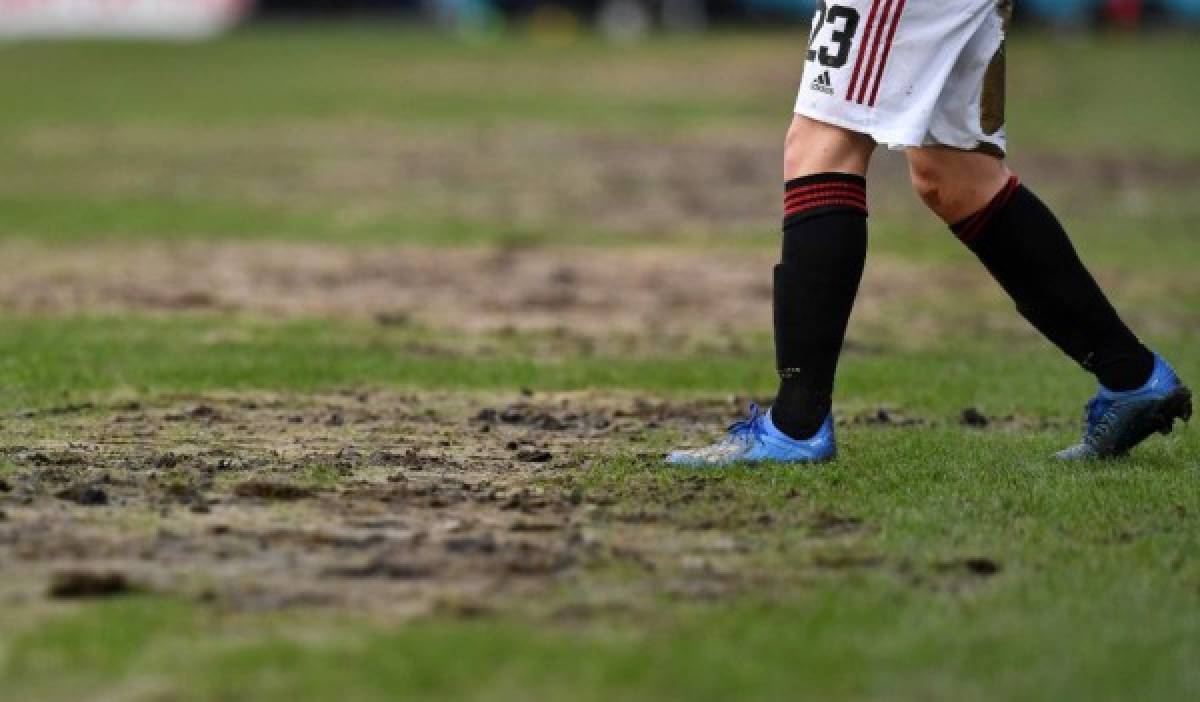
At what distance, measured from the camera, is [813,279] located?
6.24 metres

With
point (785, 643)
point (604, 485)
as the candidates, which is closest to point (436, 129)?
point (604, 485)

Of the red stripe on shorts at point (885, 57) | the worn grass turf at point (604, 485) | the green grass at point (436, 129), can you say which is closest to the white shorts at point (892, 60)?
the red stripe on shorts at point (885, 57)

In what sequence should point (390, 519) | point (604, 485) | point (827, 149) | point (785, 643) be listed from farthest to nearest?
1. point (827, 149)
2. point (604, 485)
3. point (390, 519)
4. point (785, 643)

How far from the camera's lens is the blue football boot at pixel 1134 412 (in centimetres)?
637

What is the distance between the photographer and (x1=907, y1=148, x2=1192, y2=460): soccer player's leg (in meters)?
6.38

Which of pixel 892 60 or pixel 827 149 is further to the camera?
pixel 827 149

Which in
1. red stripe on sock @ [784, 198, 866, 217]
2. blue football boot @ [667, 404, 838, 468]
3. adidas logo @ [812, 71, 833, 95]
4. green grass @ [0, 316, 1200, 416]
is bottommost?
green grass @ [0, 316, 1200, 416]

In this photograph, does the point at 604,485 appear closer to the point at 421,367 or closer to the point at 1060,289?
the point at 1060,289

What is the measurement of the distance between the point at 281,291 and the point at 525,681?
7.74 m

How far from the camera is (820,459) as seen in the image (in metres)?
6.30

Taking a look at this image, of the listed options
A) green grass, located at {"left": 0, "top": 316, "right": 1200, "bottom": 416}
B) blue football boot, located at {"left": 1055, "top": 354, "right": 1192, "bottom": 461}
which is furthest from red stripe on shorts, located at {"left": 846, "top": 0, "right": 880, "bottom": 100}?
green grass, located at {"left": 0, "top": 316, "right": 1200, "bottom": 416}

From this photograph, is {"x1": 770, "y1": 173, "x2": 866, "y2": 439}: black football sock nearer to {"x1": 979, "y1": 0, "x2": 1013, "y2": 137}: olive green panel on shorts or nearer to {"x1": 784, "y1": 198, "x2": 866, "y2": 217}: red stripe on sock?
{"x1": 784, "y1": 198, "x2": 866, "y2": 217}: red stripe on sock

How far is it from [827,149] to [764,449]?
0.80m

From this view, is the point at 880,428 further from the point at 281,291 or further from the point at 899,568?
the point at 281,291
